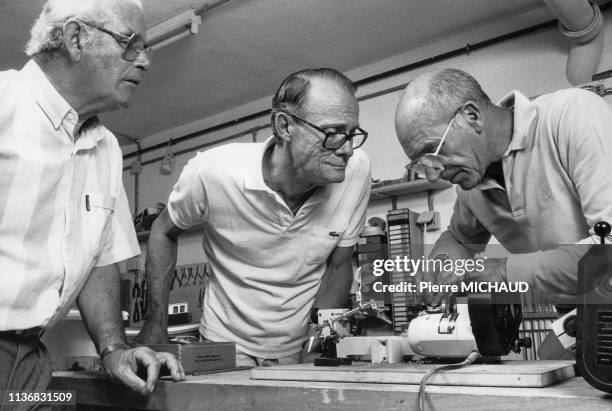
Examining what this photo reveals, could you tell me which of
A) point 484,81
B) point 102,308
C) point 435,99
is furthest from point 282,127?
point 484,81

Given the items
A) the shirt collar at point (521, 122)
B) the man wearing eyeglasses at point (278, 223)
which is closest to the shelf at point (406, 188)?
the man wearing eyeglasses at point (278, 223)

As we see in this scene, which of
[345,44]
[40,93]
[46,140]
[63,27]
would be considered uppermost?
[345,44]

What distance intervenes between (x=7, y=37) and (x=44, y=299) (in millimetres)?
3344

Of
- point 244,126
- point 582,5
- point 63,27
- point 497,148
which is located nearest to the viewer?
point 63,27

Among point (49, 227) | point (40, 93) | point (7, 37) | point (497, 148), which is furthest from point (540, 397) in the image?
point (7, 37)

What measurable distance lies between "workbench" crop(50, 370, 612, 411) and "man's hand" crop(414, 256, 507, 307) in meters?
0.26

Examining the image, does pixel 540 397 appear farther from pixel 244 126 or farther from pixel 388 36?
pixel 244 126

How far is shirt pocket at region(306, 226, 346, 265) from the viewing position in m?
1.92

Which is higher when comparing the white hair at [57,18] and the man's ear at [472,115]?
the white hair at [57,18]

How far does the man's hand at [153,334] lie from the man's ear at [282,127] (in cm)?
77

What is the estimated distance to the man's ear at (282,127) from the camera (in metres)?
1.97

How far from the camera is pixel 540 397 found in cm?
87

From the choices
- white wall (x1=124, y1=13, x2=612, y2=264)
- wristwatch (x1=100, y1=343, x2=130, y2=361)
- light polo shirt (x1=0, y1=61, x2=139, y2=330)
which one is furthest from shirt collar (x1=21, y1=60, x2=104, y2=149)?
white wall (x1=124, y1=13, x2=612, y2=264)

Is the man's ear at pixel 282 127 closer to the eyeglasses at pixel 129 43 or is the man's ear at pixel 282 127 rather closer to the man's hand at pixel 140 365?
the eyeglasses at pixel 129 43
